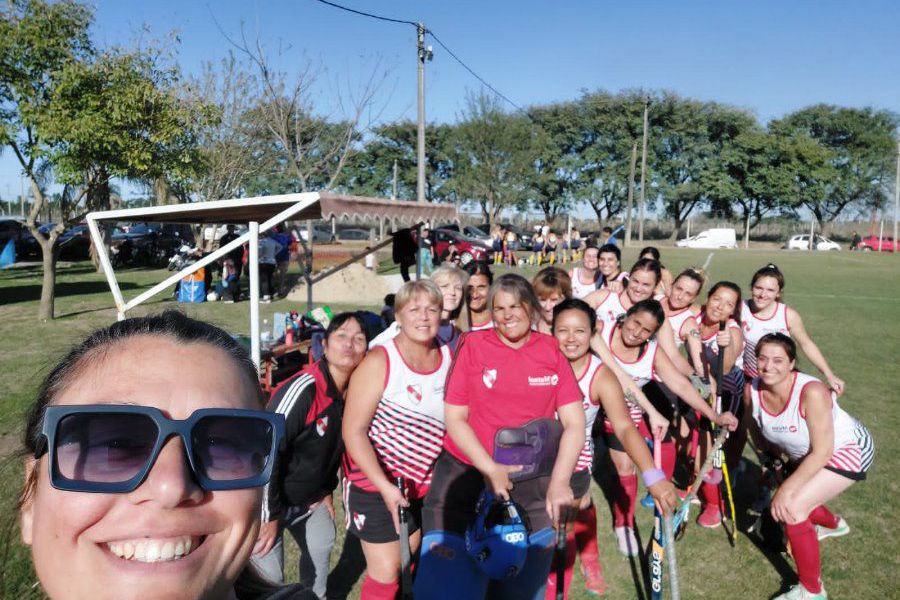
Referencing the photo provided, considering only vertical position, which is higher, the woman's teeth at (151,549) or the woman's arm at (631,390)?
the woman's teeth at (151,549)

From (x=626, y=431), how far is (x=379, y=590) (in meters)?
1.58

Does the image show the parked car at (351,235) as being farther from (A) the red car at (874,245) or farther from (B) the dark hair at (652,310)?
(B) the dark hair at (652,310)

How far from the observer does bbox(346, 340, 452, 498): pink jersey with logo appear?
129 inches

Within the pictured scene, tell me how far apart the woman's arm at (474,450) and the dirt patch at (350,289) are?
12.4 meters

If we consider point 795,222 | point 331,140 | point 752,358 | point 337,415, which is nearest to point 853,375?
point 752,358

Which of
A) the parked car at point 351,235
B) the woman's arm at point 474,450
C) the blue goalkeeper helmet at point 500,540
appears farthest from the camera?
the parked car at point 351,235

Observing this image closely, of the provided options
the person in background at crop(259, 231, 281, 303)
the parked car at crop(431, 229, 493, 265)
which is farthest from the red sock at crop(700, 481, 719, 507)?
the parked car at crop(431, 229, 493, 265)

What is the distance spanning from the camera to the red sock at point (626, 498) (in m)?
4.56

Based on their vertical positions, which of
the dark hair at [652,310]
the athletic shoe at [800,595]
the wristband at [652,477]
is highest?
the dark hair at [652,310]

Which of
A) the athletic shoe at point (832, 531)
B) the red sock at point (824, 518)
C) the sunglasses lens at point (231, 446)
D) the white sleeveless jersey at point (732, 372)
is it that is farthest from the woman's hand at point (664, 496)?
the white sleeveless jersey at point (732, 372)

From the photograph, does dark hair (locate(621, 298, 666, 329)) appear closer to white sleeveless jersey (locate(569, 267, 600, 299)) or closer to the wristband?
the wristband

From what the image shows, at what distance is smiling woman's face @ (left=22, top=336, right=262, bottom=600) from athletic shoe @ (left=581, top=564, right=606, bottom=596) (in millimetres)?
3555

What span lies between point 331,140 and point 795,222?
50918mm

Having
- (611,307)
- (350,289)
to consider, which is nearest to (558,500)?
(611,307)
